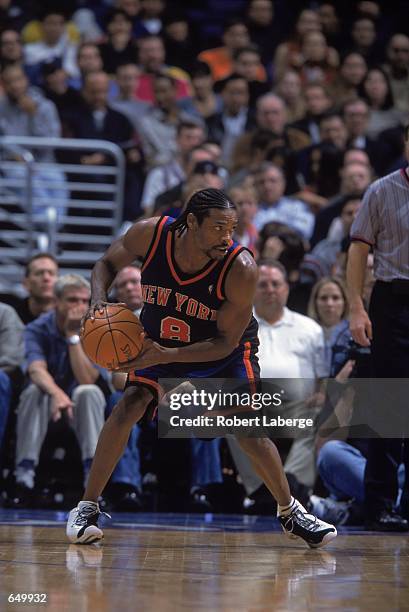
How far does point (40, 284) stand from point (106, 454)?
2.97 meters

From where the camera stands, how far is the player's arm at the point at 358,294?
19.3ft

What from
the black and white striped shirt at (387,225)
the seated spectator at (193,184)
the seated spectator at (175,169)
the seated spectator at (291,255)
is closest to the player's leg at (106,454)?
the black and white striped shirt at (387,225)

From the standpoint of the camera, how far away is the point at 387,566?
491 centimetres

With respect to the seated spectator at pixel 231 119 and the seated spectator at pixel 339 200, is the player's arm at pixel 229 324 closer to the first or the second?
the seated spectator at pixel 339 200

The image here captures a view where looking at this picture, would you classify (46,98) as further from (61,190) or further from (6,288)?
(6,288)

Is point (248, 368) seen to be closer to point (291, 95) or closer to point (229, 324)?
point (229, 324)

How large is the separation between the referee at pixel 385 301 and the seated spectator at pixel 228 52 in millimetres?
7355

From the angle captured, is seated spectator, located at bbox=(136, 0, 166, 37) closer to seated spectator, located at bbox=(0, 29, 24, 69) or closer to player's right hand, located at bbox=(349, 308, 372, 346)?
seated spectator, located at bbox=(0, 29, 24, 69)

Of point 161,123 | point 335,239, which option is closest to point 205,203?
point 335,239

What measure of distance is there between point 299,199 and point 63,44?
444 centimetres

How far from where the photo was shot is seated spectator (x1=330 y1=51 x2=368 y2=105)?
12609 millimetres

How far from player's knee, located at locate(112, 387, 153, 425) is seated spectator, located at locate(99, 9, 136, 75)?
312 inches

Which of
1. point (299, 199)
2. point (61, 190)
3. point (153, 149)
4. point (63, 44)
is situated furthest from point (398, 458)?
point (63, 44)

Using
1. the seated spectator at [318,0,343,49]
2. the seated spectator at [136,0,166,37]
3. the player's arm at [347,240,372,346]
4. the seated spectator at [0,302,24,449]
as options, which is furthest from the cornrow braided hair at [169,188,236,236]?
the seated spectator at [318,0,343,49]
